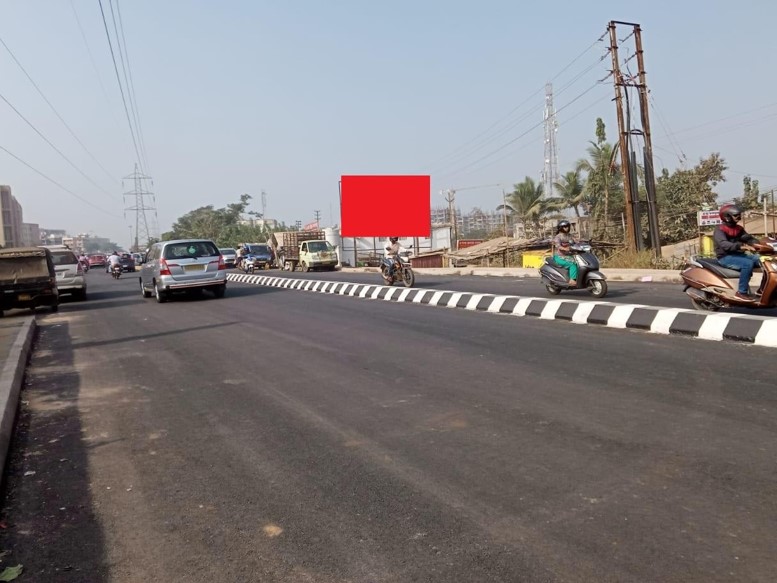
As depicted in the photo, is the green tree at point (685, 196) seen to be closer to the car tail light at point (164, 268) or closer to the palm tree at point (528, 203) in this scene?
the palm tree at point (528, 203)

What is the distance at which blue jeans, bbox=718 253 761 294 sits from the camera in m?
7.87

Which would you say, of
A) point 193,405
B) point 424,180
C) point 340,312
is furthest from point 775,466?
point 424,180

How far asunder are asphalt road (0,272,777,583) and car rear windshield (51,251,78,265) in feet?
43.1

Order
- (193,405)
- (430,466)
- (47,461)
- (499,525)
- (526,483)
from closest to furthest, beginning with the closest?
(499,525), (526,483), (430,466), (47,461), (193,405)

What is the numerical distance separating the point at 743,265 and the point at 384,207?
27684mm

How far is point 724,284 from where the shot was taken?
8180 mm

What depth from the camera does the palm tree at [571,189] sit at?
3988 centimetres

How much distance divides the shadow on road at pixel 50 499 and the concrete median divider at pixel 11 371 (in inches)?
3.8

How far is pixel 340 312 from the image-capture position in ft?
40.9

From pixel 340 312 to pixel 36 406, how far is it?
23.3 feet

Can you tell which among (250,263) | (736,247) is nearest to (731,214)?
(736,247)

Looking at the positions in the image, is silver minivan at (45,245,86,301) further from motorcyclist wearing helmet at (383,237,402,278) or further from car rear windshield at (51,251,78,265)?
motorcyclist wearing helmet at (383,237,402,278)

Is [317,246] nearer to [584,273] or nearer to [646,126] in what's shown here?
[646,126]

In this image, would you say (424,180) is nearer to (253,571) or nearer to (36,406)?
(36,406)
